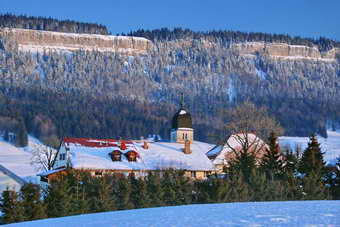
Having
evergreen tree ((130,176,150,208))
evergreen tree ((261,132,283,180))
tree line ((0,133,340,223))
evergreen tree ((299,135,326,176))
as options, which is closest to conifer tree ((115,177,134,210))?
tree line ((0,133,340,223))

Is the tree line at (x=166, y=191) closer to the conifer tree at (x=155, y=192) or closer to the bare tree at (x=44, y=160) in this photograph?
the conifer tree at (x=155, y=192)

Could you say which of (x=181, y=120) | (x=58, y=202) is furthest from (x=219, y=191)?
(x=181, y=120)

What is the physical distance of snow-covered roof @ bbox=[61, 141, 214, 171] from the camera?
71.3 m

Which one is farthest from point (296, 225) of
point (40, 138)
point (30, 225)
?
point (40, 138)

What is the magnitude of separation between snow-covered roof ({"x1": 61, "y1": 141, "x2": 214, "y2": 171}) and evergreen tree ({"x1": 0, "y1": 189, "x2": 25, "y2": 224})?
3309 cm

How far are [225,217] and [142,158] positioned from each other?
5183 centimetres

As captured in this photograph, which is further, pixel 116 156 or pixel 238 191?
pixel 116 156

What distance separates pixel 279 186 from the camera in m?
42.9

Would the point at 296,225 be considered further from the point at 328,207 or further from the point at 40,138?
the point at 40,138

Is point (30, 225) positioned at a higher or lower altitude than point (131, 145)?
lower

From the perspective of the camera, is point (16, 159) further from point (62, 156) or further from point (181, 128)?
point (62, 156)

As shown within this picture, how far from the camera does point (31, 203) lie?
A: 3594cm

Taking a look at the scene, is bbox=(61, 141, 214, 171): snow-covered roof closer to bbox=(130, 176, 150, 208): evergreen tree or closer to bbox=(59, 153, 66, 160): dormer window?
bbox=(59, 153, 66, 160): dormer window

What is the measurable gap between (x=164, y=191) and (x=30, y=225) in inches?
755
